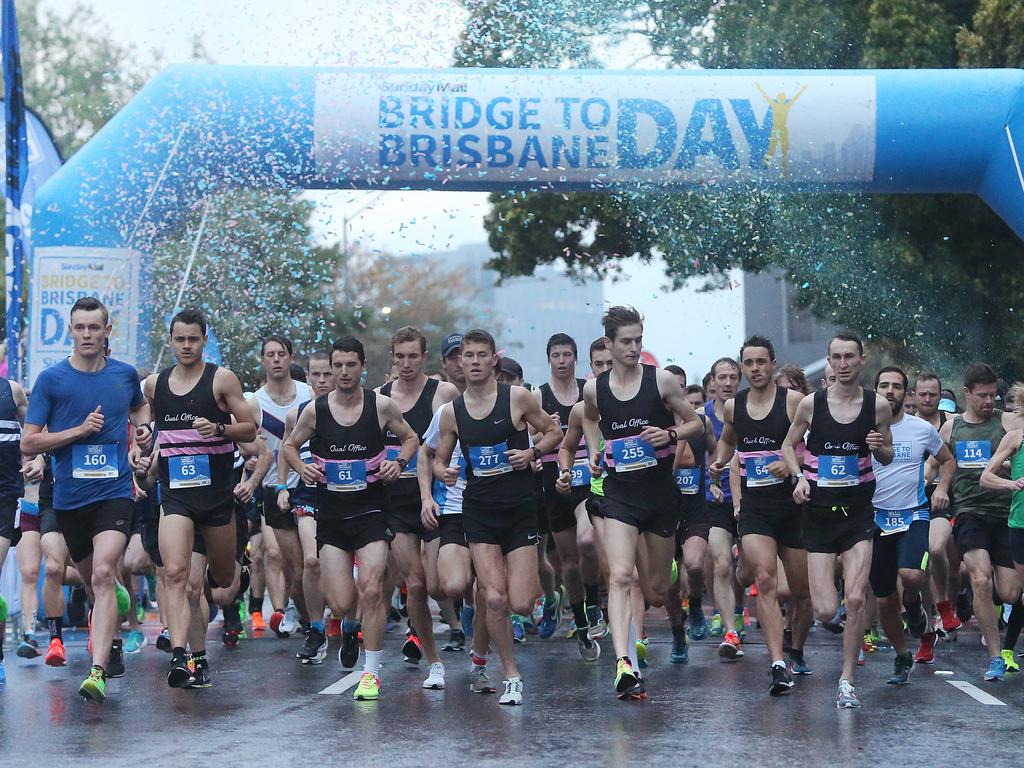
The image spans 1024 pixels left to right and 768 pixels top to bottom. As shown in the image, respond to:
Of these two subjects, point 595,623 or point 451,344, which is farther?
point 451,344

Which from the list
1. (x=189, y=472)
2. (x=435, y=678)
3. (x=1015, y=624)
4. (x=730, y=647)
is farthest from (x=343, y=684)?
(x=1015, y=624)

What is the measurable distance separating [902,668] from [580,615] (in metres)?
2.51

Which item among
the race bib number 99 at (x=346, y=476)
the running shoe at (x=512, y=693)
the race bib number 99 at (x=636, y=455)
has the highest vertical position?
the race bib number 99 at (x=636, y=455)

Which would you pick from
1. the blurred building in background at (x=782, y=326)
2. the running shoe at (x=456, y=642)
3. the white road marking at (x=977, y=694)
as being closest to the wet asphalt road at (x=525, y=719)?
the white road marking at (x=977, y=694)

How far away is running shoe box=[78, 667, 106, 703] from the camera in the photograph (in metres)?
8.71

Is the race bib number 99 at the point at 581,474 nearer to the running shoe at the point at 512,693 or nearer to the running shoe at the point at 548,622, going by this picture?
the running shoe at the point at 548,622

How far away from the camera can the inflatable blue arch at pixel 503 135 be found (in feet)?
46.1

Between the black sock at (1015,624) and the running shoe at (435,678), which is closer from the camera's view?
the running shoe at (435,678)

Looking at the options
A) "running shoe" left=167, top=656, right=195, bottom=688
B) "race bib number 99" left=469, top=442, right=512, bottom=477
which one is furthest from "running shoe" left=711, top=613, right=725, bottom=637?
"running shoe" left=167, top=656, right=195, bottom=688

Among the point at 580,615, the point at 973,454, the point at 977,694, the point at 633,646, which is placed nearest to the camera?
the point at 633,646

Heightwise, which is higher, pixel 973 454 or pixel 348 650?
pixel 973 454

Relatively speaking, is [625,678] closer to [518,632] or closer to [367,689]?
[367,689]

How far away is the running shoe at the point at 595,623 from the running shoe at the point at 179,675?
10.7 feet

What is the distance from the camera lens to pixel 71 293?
1412cm
